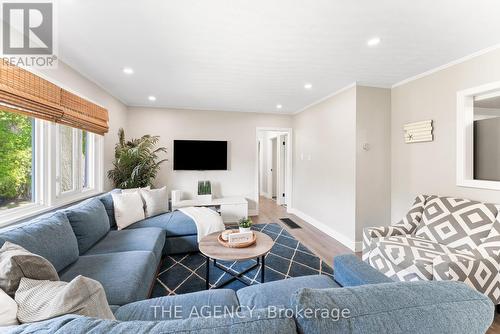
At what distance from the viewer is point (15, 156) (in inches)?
77.2

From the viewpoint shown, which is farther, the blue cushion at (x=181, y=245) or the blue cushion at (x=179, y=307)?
the blue cushion at (x=181, y=245)

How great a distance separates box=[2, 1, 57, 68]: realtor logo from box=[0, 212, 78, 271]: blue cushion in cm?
139

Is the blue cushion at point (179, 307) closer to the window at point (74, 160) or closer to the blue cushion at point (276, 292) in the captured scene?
the blue cushion at point (276, 292)

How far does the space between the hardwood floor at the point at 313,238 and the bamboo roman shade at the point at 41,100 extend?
3.39 meters

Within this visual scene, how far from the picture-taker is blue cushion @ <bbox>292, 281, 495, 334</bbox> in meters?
0.62

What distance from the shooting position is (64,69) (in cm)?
244

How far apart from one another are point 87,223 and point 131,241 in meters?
0.44

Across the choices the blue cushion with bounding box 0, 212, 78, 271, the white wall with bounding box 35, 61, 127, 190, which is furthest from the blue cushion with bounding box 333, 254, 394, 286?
the white wall with bounding box 35, 61, 127, 190

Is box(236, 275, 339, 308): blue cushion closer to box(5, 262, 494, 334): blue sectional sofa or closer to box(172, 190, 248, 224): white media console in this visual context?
box(5, 262, 494, 334): blue sectional sofa

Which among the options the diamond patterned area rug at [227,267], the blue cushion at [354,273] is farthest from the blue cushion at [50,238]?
the blue cushion at [354,273]

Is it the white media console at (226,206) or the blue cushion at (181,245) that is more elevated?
the white media console at (226,206)

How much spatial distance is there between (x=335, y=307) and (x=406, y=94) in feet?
11.2

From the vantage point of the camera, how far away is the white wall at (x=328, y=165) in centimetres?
323

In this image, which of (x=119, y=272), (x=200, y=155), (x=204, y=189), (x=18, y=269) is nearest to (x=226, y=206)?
(x=204, y=189)
